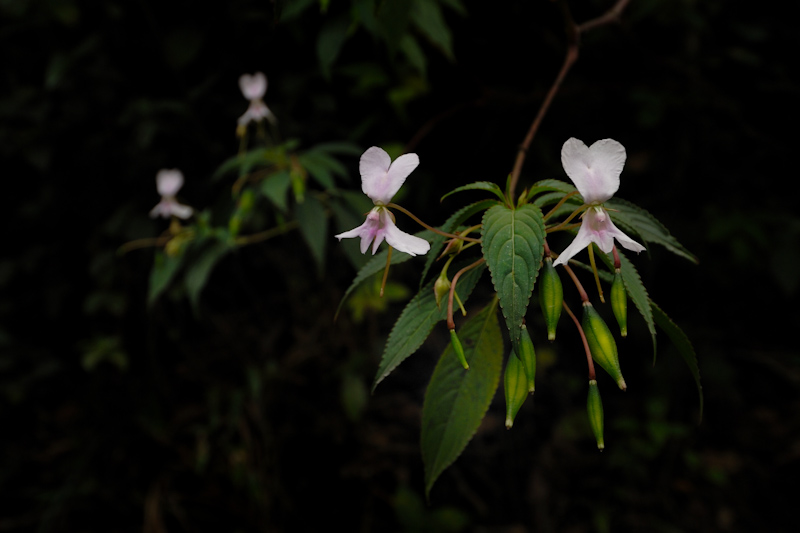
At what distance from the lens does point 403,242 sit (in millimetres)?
491


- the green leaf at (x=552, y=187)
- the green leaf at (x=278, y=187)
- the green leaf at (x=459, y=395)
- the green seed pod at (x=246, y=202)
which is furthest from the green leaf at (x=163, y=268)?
the green leaf at (x=552, y=187)

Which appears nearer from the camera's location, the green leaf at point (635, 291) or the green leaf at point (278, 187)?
the green leaf at point (635, 291)

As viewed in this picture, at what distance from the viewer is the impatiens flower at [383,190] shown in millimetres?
487

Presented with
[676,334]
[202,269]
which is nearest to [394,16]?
[676,334]

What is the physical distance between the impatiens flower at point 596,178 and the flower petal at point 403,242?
0.38 feet

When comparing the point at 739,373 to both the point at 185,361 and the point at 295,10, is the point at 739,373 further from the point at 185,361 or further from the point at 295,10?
the point at 185,361

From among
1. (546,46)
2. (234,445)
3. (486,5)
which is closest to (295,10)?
(486,5)

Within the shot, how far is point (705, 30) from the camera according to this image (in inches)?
64.1

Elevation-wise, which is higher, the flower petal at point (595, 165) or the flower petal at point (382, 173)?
the flower petal at point (382, 173)

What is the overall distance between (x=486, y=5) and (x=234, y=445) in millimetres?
1575

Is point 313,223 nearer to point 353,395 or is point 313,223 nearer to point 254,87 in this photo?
point 254,87

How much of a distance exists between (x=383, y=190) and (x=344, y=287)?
1.47 meters

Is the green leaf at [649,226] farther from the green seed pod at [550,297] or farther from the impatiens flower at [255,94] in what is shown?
the impatiens flower at [255,94]

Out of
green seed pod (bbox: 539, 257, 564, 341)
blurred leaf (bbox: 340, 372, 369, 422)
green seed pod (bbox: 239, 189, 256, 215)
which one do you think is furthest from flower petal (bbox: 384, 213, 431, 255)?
blurred leaf (bbox: 340, 372, 369, 422)
